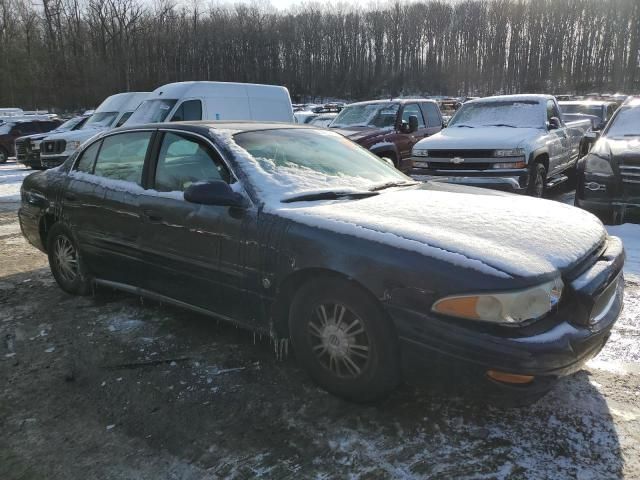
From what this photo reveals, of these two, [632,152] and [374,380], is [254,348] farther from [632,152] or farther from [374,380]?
[632,152]

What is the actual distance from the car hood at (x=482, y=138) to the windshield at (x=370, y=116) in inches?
72.5

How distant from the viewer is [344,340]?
9.24ft

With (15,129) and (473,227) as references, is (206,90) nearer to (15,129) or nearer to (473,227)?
(473,227)

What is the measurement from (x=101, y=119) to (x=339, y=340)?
14.8 metres

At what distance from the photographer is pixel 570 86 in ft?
217

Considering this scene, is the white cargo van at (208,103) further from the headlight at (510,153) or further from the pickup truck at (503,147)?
the headlight at (510,153)

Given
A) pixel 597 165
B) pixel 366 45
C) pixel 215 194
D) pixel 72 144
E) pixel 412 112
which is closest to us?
pixel 215 194

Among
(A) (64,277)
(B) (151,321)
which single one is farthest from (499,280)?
(A) (64,277)

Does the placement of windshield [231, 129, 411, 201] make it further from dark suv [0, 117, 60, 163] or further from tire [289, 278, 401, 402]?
dark suv [0, 117, 60, 163]

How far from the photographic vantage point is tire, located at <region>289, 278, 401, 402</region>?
2.66m

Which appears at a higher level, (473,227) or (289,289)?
(473,227)

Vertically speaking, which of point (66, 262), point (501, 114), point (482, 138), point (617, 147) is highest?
point (501, 114)

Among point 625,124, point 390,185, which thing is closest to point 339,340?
point 390,185

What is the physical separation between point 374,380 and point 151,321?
7.08 ft
